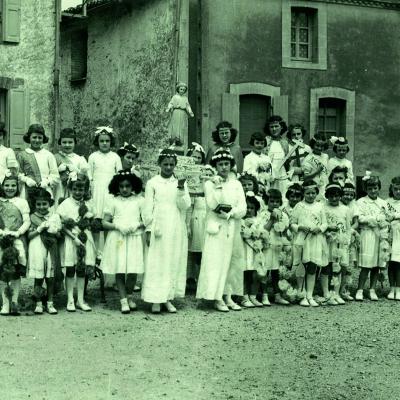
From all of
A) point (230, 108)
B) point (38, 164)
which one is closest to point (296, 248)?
point (38, 164)

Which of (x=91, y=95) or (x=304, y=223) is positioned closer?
(x=304, y=223)

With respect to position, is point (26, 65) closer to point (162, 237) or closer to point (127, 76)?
point (127, 76)

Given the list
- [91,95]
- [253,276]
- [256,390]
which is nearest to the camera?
[256,390]

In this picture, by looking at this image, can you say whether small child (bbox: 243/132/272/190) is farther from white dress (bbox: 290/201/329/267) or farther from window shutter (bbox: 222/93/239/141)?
window shutter (bbox: 222/93/239/141)

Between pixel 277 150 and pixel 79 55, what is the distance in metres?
10.9

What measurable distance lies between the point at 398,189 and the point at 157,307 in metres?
3.82

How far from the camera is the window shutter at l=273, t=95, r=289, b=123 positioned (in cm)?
1748

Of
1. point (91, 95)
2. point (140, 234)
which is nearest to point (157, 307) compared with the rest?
point (140, 234)

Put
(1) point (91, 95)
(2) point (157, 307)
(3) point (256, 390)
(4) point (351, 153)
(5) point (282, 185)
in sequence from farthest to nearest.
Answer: (1) point (91, 95), (4) point (351, 153), (5) point (282, 185), (2) point (157, 307), (3) point (256, 390)

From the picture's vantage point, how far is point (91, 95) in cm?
2023

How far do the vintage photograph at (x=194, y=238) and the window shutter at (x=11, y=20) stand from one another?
0.03 m

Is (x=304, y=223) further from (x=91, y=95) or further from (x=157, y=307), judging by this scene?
(x=91, y=95)

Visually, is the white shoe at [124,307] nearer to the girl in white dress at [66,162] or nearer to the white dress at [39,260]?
the white dress at [39,260]

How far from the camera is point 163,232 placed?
29.4 ft
